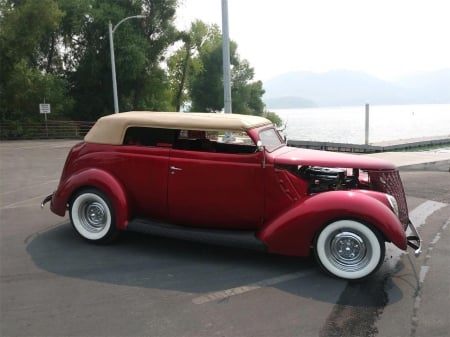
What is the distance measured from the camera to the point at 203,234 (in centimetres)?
534

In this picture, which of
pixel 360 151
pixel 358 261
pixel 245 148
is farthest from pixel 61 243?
pixel 360 151

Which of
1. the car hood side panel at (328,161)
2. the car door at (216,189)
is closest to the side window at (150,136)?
the car door at (216,189)

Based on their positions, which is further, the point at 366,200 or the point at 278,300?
the point at 366,200

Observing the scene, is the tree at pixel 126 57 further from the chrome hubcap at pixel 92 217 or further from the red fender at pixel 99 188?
the chrome hubcap at pixel 92 217

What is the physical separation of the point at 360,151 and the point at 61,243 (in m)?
21.4

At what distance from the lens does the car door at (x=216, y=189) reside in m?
5.24

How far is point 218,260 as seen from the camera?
5355 mm

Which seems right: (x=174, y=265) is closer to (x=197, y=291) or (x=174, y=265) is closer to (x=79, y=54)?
(x=197, y=291)

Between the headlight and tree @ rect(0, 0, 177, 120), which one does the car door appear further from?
tree @ rect(0, 0, 177, 120)

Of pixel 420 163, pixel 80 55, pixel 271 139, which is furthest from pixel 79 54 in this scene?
pixel 271 139

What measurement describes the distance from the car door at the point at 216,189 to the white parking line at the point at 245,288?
74 cm

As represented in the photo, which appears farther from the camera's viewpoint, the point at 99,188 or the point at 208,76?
the point at 208,76

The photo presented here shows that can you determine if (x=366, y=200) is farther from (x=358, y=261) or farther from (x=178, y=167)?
(x=178, y=167)

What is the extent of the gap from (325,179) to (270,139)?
93 centimetres
